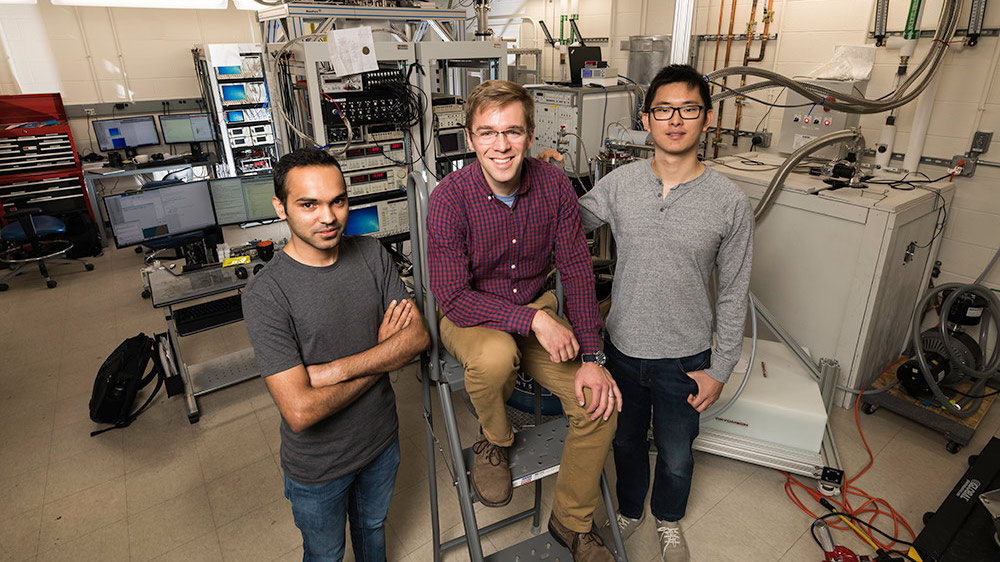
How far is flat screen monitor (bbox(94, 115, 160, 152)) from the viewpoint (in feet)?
19.0

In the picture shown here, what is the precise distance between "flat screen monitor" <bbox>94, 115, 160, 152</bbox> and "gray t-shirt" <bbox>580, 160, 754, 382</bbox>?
6.28m

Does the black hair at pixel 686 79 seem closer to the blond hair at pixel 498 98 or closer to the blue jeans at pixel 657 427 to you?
the blond hair at pixel 498 98

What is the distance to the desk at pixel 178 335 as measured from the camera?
9.17 ft

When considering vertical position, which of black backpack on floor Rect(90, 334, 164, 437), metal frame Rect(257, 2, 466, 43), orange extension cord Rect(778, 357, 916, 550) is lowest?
orange extension cord Rect(778, 357, 916, 550)

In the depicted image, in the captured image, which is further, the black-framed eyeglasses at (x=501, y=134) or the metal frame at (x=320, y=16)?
the metal frame at (x=320, y=16)

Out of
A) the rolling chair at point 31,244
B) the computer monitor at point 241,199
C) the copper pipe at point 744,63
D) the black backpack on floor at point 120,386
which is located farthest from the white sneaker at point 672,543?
the rolling chair at point 31,244

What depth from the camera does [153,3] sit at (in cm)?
598

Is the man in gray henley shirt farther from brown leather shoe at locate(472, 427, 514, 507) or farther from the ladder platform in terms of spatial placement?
brown leather shoe at locate(472, 427, 514, 507)

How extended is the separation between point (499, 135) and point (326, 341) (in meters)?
0.69

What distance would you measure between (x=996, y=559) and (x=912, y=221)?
167cm

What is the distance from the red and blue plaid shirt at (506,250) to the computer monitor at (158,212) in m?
2.70

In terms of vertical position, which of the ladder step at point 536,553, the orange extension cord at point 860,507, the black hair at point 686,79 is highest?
the black hair at point 686,79

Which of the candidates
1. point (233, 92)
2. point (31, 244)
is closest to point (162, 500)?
point (31, 244)

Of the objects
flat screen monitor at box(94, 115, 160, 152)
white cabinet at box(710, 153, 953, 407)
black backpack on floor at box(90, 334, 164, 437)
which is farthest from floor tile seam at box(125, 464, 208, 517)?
flat screen monitor at box(94, 115, 160, 152)
